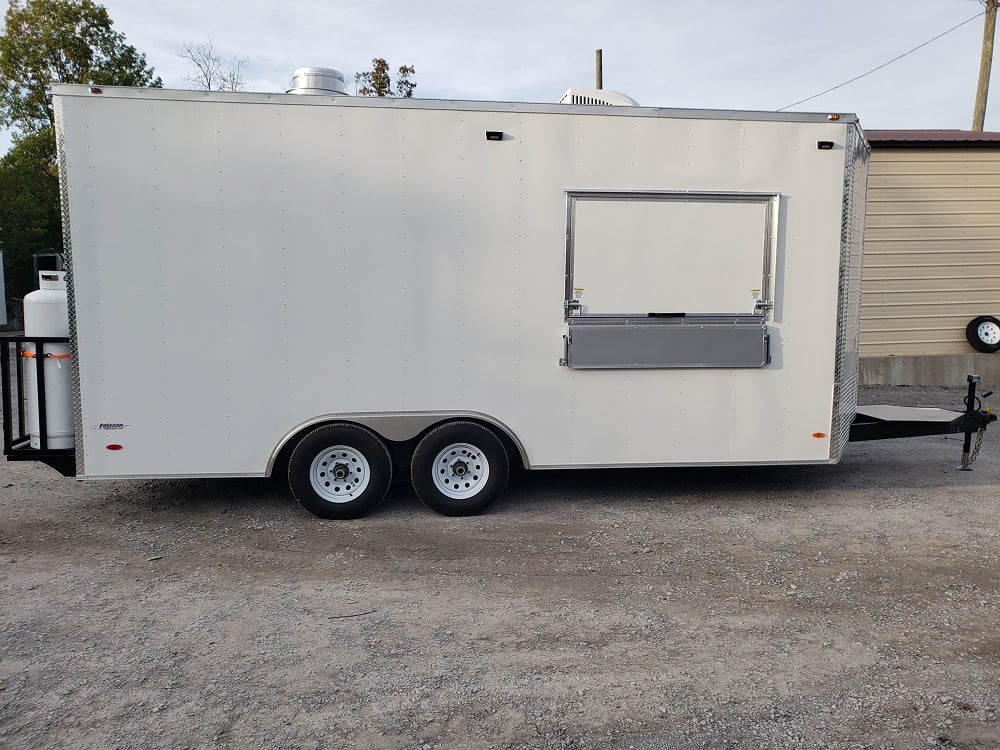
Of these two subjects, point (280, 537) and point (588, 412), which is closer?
point (280, 537)

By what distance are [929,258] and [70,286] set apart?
41.6 feet

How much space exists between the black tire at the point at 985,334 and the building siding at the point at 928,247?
141 mm

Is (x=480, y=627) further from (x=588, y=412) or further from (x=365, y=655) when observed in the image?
(x=588, y=412)

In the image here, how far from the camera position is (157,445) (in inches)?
215

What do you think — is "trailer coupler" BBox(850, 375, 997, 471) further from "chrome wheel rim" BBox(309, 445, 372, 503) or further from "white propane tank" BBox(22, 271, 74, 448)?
"white propane tank" BBox(22, 271, 74, 448)

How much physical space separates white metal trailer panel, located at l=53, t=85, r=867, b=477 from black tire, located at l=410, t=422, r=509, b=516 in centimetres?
18

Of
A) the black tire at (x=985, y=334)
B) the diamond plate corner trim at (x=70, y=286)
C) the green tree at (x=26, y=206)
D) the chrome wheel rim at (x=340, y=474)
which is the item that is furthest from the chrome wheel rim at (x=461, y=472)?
the green tree at (x=26, y=206)

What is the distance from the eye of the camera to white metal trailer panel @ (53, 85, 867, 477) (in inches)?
211

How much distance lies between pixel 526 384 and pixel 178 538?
9.00ft

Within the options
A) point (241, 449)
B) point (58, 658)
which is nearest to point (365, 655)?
point (58, 658)

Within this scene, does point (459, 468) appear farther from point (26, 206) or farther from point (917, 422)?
point (26, 206)

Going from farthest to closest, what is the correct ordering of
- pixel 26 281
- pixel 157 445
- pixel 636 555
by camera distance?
pixel 26 281, pixel 157 445, pixel 636 555

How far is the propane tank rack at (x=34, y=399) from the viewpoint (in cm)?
542

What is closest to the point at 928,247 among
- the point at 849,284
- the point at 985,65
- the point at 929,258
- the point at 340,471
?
the point at 929,258
